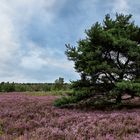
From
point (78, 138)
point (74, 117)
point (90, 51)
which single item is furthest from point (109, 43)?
point (78, 138)

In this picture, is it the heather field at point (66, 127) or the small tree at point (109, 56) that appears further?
the small tree at point (109, 56)

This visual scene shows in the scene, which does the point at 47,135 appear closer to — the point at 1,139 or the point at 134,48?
the point at 1,139

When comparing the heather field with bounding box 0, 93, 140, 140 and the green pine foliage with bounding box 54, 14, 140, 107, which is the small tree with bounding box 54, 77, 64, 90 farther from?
the heather field with bounding box 0, 93, 140, 140

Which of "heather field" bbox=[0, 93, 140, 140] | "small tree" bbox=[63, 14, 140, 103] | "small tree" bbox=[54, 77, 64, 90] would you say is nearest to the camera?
"heather field" bbox=[0, 93, 140, 140]

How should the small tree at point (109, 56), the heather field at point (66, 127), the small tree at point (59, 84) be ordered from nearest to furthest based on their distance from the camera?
the heather field at point (66, 127) → the small tree at point (109, 56) → the small tree at point (59, 84)

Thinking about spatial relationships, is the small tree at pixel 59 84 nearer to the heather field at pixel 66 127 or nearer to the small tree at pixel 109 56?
the small tree at pixel 109 56

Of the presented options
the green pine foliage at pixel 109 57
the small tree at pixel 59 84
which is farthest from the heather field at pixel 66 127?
the small tree at pixel 59 84

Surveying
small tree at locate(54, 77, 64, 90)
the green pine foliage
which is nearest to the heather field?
the green pine foliage

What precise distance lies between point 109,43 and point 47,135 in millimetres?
8007

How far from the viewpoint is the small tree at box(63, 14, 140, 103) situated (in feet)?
58.3

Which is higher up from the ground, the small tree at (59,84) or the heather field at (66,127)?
the small tree at (59,84)

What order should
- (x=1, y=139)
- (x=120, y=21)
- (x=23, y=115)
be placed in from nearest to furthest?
(x=1, y=139), (x=23, y=115), (x=120, y=21)

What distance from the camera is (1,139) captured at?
33.8ft

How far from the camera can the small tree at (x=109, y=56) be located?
17.8 m
